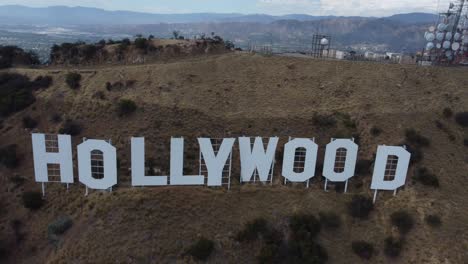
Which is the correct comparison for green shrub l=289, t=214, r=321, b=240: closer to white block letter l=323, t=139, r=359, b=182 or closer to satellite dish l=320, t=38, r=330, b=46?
white block letter l=323, t=139, r=359, b=182

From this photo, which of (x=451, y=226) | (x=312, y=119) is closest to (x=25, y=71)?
(x=312, y=119)

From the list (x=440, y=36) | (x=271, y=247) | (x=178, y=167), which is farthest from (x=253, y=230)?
(x=440, y=36)

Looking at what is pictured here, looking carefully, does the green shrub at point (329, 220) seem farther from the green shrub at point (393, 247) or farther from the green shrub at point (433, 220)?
the green shrub at point (433, 220)

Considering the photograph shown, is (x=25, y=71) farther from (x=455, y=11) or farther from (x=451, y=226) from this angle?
(x=455, y=11)

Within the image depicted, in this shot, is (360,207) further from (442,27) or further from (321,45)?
(442,27)

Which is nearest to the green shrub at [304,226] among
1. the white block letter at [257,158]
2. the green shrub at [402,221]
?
the white block letter at [257,158]

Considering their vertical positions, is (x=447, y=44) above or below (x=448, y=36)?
below
